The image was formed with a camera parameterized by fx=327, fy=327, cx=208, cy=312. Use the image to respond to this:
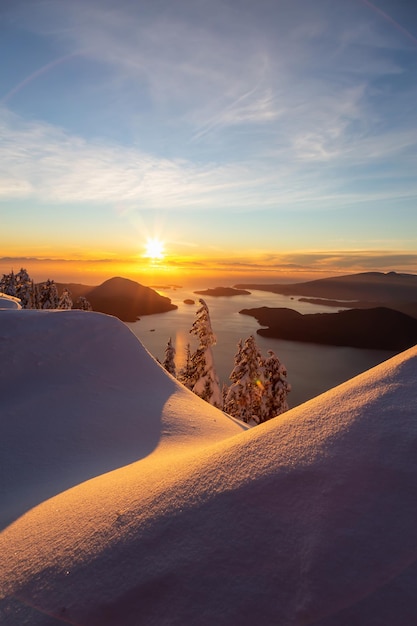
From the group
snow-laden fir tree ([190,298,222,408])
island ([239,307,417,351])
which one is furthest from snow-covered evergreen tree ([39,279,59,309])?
island ([239,307,417,351])

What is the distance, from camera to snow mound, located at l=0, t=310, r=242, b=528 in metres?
5.03

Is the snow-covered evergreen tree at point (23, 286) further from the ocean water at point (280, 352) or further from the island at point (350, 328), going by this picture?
the island at point (350, 328)

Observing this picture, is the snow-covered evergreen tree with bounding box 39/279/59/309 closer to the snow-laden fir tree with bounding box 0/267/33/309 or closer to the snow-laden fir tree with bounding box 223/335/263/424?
the snow-laden fir tree with bounding box 0/267/33/309

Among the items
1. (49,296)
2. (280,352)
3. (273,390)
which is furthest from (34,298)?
(280,352)

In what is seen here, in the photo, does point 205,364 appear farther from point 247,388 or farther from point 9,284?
point 9,284

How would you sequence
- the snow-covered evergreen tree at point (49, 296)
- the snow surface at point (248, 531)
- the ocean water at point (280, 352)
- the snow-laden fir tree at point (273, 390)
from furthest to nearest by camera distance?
the ocean water at point (280, 352)
the snow-covered evergreen tree at point (49, 296)
the snow-laden fir tree at point (273, 390)
the snow surface at point (248, 531)

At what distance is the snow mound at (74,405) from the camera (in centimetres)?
503

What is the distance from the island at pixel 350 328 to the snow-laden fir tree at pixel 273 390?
3212 inches

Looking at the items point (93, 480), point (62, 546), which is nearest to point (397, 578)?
point (62, 546)

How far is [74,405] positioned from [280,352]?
81389 mm

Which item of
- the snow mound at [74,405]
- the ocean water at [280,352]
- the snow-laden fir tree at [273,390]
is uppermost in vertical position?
the snow mound at [74,405]

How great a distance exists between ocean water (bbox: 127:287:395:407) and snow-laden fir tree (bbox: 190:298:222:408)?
23.7 metres

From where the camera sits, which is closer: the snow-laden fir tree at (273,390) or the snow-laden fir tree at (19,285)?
the snow-laden fir tree at (273,390)

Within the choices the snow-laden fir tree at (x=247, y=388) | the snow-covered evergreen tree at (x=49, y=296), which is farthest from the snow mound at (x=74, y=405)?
the snow-covered evergreen tree at (x=49, y=296)
